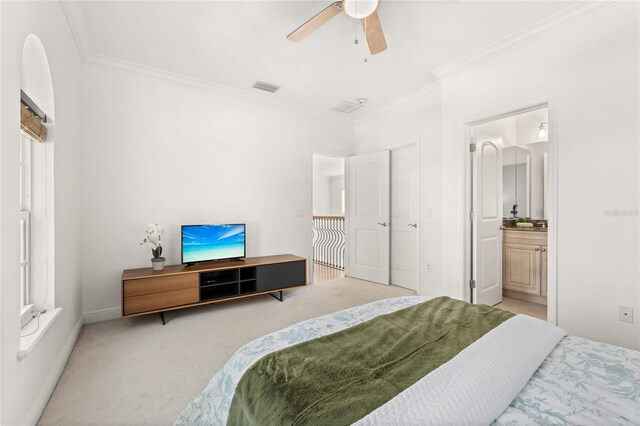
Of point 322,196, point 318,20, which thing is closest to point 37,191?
point 318,20

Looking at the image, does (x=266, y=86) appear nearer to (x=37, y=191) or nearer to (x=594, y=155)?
(x=37, y=191)

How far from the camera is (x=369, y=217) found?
4.76 metres

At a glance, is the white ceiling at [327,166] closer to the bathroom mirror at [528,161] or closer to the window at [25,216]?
the bathroom mirror at [528,161]

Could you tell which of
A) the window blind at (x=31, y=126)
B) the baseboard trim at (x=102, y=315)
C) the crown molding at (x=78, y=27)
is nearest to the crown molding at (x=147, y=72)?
the crown molding at (x=78, y=27)

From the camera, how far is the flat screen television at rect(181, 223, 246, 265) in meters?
3.32

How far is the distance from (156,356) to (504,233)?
4.12 metres

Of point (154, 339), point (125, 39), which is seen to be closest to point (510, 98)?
point (125, 39)

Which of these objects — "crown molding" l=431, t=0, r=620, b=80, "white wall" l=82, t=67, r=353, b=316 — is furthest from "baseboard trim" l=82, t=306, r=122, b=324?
"crown molding" l=431, t=0, r=620, b=80

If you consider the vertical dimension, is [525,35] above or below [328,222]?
above

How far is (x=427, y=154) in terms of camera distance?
4.01 metres

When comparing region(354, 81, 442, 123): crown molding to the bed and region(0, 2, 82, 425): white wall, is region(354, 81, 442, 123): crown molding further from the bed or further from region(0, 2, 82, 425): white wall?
region(0, 2, 82, 425): white wall

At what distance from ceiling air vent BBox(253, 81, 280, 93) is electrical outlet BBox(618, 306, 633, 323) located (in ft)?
13.1

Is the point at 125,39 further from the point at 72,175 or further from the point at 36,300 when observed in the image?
the point at 36,300

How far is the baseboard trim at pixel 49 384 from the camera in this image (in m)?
1.57
